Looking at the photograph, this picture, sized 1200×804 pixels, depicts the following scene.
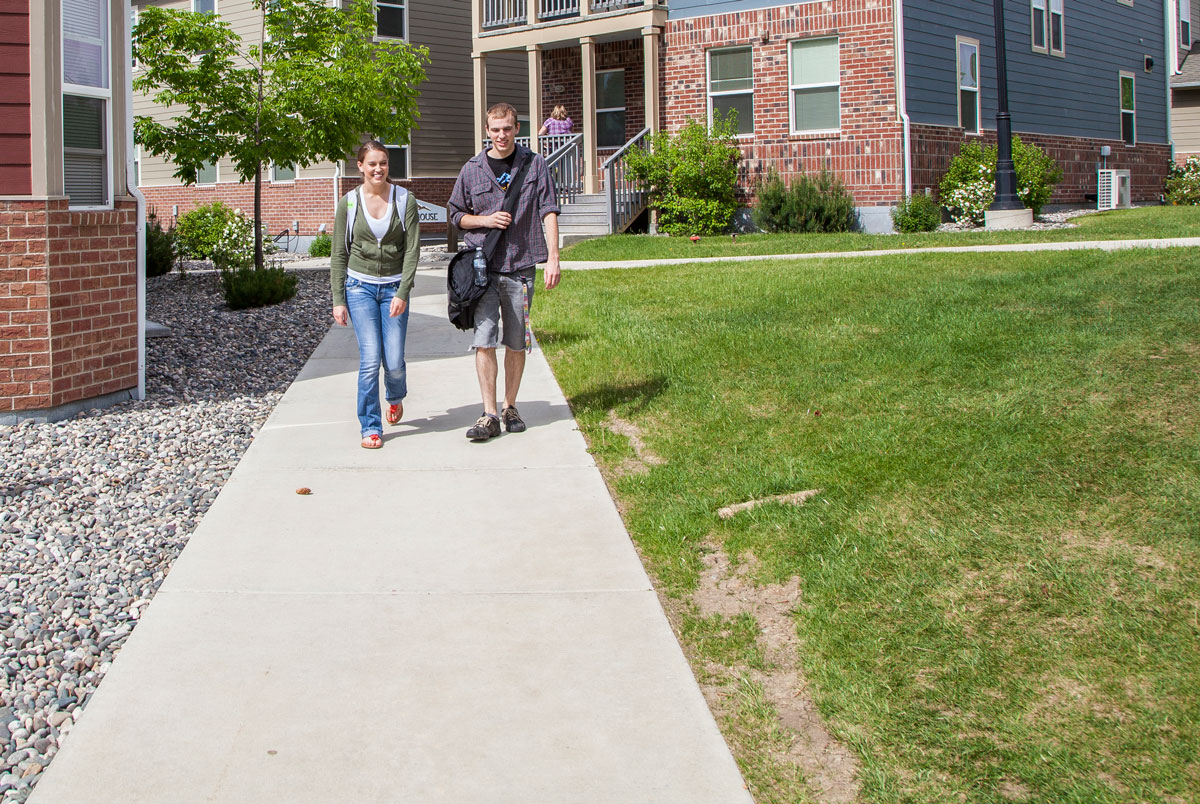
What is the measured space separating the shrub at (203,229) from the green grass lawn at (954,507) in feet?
45.2

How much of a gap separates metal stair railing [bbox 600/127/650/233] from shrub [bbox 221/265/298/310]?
24.9 ft

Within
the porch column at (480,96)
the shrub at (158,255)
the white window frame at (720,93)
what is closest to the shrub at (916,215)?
the white window frame at (720,93)

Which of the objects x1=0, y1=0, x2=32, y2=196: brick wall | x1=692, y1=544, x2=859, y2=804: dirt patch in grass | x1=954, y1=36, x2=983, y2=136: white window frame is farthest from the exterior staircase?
x1=692, y1=544, x2=859, y2=804: dirt patch in grass

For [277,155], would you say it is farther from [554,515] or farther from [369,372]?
[554,515]

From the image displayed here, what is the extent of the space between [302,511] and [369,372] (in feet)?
4.31

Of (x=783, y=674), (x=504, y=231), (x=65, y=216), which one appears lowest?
(x=783, y=674)

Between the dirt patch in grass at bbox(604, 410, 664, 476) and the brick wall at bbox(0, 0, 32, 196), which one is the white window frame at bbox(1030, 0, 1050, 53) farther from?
the brick wall at bbox(0, 0, 32, 196)

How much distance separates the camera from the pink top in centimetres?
2161

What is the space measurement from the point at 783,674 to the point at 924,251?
10.5 meters

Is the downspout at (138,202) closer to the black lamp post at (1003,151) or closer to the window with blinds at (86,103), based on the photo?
the window with blinds at (86,103)

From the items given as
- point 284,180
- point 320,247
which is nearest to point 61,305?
point 320,247

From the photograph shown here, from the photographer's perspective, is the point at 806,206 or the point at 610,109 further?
the point at 610,109

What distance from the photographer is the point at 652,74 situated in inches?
810

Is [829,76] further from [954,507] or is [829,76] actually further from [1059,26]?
[954,507]
